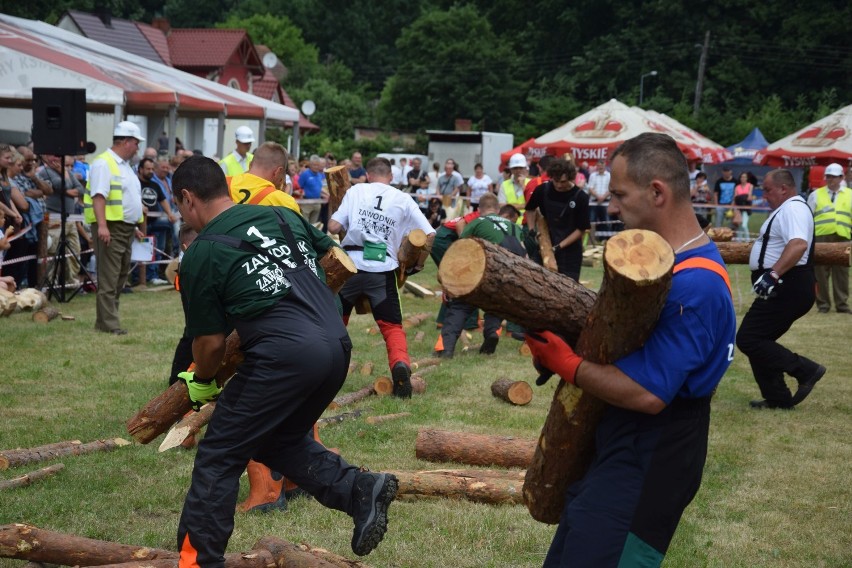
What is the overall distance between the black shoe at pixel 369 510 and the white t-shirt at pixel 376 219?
174 inches

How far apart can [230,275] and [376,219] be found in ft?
15.4

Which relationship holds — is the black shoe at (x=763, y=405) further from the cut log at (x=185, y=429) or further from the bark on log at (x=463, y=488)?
the cut log at (x=185, y=429)

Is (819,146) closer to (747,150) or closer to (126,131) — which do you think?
(747,150)

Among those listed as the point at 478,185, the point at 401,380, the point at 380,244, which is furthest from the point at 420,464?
the point at 478,185

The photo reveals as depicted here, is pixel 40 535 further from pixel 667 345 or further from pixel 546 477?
pixel 667 345

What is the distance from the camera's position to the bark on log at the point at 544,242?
1162 centimetres

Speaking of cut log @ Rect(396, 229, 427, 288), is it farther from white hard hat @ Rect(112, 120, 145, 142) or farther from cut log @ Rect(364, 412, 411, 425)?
white hard hat @ Rect(112, 120, 145, 142)

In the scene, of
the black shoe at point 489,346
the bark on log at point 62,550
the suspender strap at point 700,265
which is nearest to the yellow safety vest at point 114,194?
the black shoe at point 489,346

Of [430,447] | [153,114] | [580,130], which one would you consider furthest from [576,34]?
[430,447]

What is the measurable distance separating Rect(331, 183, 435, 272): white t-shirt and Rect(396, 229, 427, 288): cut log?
66 millimetres

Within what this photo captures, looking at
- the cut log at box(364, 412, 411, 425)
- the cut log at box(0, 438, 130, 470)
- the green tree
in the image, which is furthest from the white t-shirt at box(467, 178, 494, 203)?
the green tree

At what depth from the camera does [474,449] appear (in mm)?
6773

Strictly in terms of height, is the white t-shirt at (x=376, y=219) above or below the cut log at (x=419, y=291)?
above

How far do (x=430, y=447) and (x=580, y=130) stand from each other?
71.6 feet
